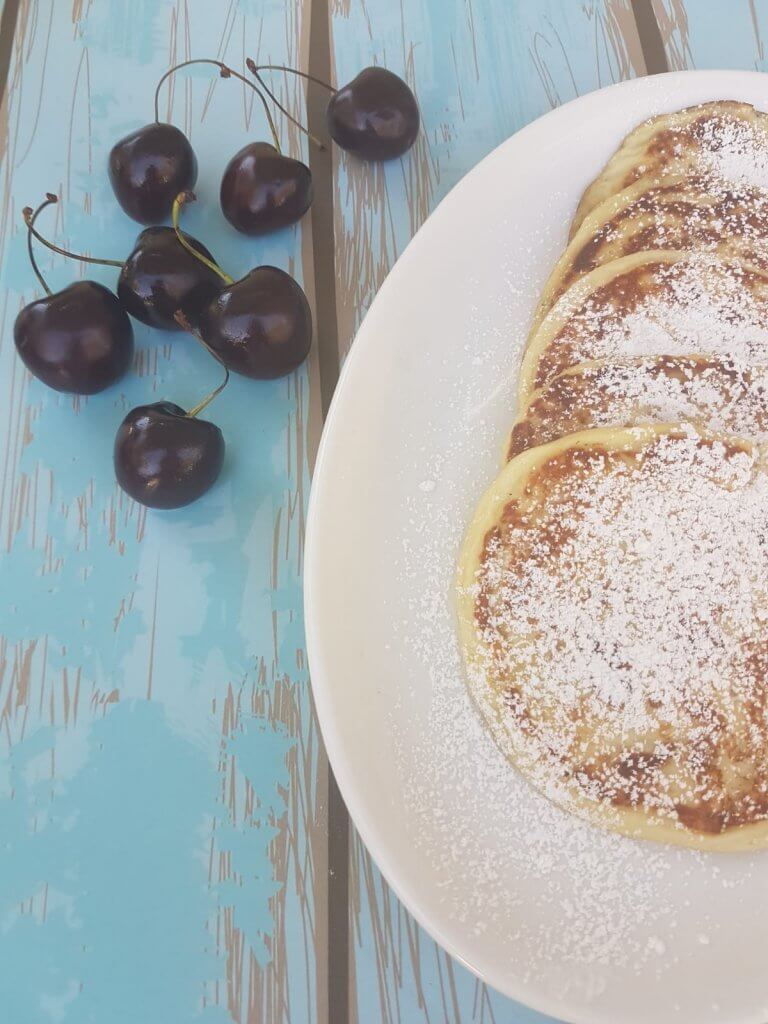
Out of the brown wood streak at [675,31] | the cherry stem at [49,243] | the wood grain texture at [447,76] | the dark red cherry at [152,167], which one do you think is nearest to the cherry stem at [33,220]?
the cherry stem at [49,243]

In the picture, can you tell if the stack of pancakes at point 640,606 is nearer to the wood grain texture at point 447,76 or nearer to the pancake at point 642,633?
the pancake at point 642,633

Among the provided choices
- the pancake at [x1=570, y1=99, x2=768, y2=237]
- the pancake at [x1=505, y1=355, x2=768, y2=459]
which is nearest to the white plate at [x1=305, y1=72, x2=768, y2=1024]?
the pancake at [x1=570, y1=99, x2=768, y2=237]

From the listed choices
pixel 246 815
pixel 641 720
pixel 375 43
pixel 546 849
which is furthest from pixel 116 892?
pixel 375 43

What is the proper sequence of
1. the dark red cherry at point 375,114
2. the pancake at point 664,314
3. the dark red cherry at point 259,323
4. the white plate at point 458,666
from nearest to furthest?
the white plate at point 458,666 < the pancake at point 664,314 < the dark red cherry at point 259,323 < the dark red cherry at point 375,114

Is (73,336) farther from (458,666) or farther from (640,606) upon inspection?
(640,606)

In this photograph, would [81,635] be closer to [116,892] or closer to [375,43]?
[116,892]

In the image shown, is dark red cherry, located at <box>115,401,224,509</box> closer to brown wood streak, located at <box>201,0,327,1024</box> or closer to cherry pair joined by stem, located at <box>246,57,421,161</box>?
brown wood streak, located at <box>201,0,327,1024</box>
